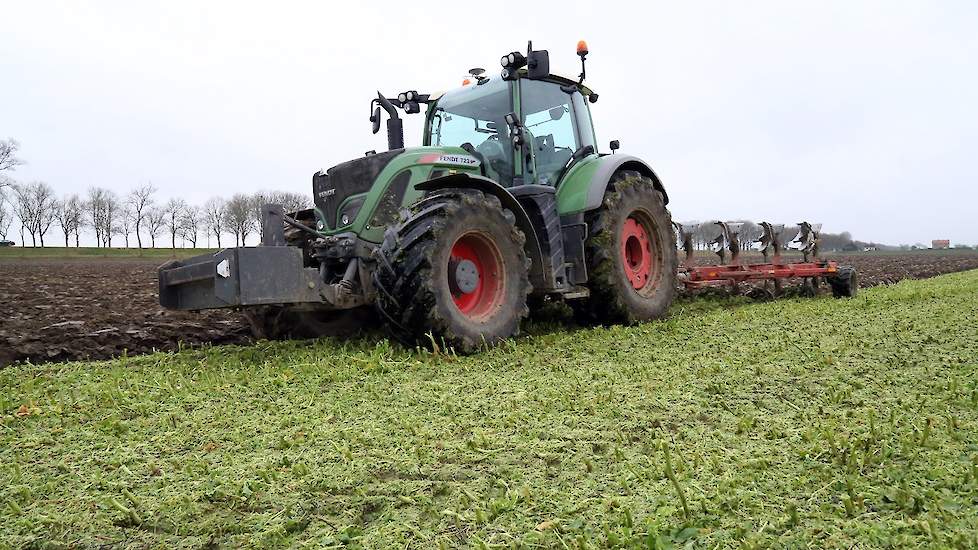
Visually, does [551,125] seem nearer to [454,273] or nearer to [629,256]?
[629,256]

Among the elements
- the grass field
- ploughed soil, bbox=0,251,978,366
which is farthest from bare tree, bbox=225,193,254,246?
ploughed soil, bbox=0,251,978,366

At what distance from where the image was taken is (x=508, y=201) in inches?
211

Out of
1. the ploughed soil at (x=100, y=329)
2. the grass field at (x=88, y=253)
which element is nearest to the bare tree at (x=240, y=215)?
the grass field at (x=88, y=253)

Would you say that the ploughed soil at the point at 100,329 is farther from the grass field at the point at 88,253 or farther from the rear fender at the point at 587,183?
the grass field at the point at 88,253

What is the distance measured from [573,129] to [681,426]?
15.0ft

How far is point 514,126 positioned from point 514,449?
12.9ft

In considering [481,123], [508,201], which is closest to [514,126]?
[481,123]

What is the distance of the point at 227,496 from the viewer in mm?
2275

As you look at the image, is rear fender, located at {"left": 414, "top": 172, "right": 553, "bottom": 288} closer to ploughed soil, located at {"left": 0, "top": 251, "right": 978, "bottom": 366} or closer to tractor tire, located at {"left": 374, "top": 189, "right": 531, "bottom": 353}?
tractor tire, located at {"left": 374, "top": 189, "right": 531, "bottom": 353}

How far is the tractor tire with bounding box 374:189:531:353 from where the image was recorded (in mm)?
4527

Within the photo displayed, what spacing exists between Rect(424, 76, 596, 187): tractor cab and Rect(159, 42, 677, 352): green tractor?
0.01 metres

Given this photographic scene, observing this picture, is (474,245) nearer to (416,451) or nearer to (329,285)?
(329,285)

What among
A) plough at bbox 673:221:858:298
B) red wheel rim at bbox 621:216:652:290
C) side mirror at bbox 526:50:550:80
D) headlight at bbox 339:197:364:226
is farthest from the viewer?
plough at bbox 673:221:858:298

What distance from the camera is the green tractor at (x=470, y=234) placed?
4527 mm
